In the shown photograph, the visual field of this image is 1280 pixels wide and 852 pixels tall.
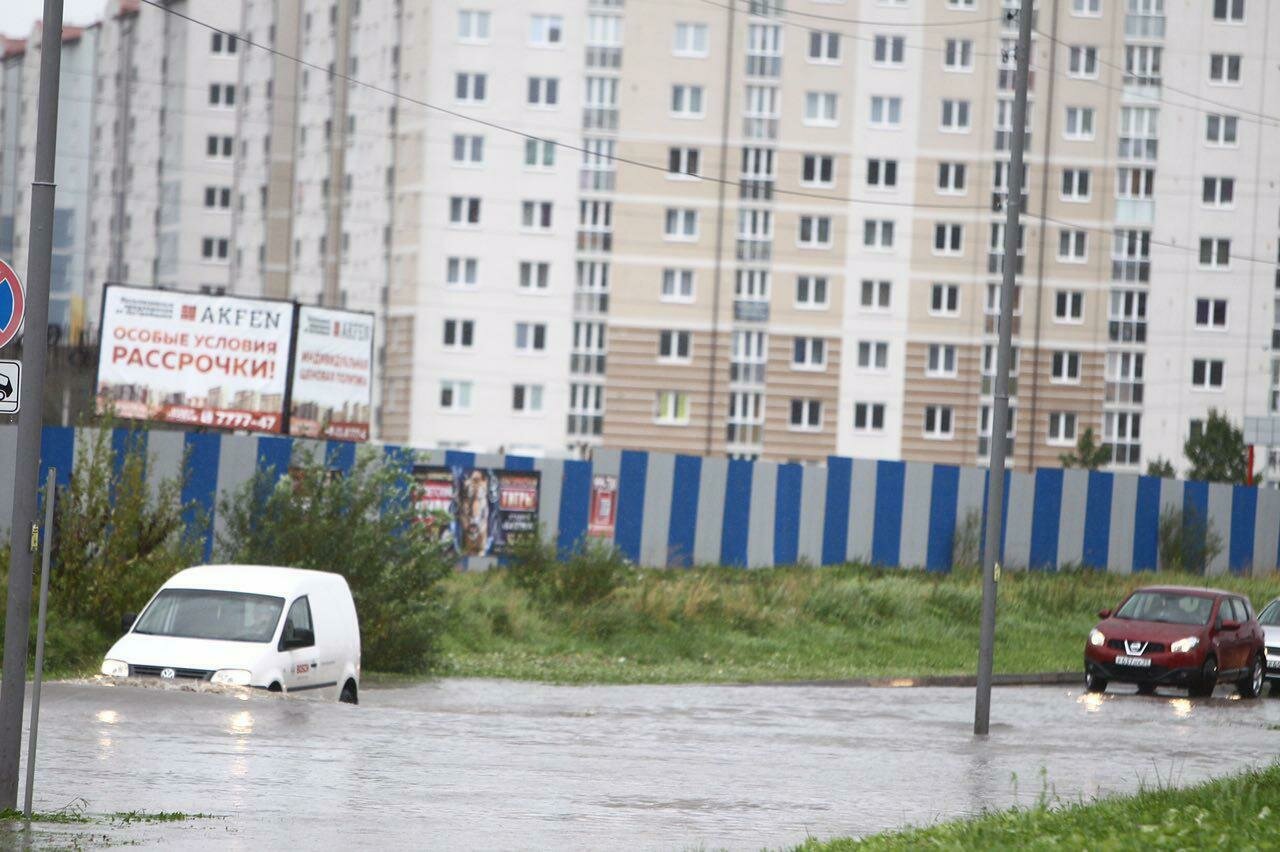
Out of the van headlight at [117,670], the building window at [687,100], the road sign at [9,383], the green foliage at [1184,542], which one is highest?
the building window at [687,100]

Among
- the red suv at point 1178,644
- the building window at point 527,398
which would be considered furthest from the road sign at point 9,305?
the building window at point 527,398

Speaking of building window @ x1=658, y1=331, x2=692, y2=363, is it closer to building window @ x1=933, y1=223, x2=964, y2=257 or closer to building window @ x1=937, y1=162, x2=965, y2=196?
building window @ x1=933, y1=223, x2=964, y2=257

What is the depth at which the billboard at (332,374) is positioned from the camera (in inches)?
1467

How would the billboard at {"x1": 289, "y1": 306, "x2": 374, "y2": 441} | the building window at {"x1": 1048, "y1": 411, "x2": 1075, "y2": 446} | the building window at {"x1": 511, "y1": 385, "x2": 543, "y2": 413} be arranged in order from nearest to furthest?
the billboard at {"x1": 289, "y1": 306, "x2": 374, "y2": 441} → the building window at {"x1": 511, "y1": 385, "x2": 543, "y2": 413} → the building window at {"x1": 1048, "y1": 411, "x2": 1075, "y2": 446}

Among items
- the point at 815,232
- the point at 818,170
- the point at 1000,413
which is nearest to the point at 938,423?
the point at 815,232

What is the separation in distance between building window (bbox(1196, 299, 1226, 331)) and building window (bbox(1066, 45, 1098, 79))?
35.6 feet

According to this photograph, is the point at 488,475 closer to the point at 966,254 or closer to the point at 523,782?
the point at 523,782

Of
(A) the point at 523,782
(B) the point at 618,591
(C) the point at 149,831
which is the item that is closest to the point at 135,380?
(B) the point at 618,591

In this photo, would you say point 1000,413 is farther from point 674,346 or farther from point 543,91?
point 543,91

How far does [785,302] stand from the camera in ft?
271

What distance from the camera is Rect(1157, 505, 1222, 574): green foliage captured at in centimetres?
4369

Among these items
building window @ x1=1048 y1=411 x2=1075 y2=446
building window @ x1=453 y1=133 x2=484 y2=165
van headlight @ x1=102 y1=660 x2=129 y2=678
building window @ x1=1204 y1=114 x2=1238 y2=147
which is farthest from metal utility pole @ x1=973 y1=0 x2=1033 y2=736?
building window @ x1=1204 y1=114 x2=1238 y2=147

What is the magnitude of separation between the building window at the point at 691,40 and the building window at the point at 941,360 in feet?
51.4

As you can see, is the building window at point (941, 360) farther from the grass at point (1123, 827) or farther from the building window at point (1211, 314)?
the grass at point (1123, 827)
